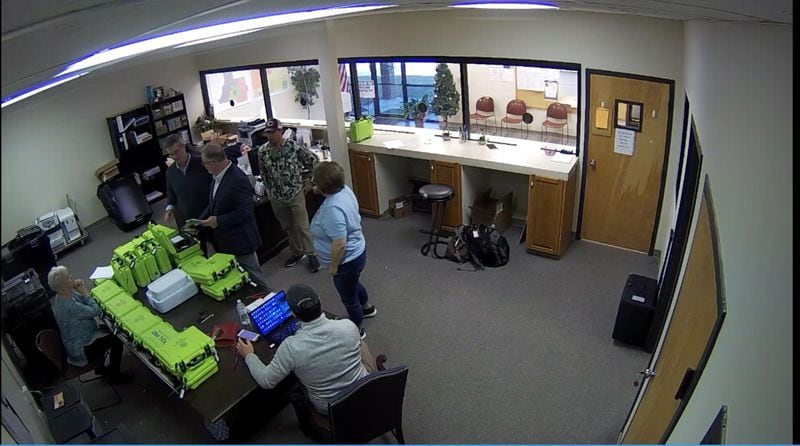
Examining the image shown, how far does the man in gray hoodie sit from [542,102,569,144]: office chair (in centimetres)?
405

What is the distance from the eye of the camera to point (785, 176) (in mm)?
1126

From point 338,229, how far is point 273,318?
0.76m

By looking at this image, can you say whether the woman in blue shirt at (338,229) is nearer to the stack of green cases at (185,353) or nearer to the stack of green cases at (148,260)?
the stack of green cases at (185,353)

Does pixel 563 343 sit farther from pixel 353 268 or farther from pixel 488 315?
pixel 353 268

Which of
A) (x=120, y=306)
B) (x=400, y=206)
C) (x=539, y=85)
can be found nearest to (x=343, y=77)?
(x=400, y=206)

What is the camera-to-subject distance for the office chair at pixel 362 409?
2738 millimetres

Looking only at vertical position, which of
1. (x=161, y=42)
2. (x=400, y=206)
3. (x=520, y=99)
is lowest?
(x=400, y=206)

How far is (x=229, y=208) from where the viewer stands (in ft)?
14.3

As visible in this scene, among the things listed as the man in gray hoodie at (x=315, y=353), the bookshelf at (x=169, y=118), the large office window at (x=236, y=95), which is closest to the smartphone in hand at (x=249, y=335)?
the man in gray hoodie at (x=315, y=353)

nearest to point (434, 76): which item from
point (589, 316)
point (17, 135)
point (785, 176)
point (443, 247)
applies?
point (443, 247)

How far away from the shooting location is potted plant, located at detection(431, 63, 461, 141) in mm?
6301

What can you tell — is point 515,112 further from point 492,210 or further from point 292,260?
point 292,260

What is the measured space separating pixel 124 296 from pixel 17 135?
3607mm

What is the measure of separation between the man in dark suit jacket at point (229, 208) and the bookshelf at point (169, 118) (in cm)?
386
